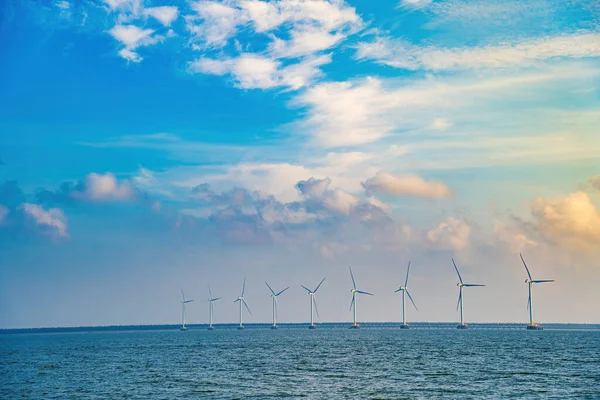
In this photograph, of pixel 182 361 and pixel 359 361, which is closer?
pixel 359 361

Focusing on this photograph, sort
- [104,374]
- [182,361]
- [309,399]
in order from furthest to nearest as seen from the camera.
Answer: [182,361] < [104,374] < [309,399]

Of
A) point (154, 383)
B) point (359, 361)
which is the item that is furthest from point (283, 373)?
point (359, 361)

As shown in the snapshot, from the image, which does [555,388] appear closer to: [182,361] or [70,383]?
[70,383]

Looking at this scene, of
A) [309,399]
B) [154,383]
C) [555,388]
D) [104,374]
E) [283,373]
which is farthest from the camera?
[104,374]

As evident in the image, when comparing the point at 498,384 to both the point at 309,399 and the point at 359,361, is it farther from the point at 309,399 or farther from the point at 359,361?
the point at 359,361

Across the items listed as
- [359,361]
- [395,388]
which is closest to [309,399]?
[395,388]

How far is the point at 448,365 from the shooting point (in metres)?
104

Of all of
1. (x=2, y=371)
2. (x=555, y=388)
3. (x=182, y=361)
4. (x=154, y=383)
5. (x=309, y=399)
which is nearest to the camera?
(x=309, y=399)

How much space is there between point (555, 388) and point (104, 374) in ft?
214

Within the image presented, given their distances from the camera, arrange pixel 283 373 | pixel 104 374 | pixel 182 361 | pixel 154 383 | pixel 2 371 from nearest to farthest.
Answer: pixel 154 383 → pixel 283 373 → pixel 104 374 → pixel 2 371 → pixel 182 361

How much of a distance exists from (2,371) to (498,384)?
8273 cm

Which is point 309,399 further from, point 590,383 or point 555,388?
point 590,383

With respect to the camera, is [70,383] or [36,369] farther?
[36,369]

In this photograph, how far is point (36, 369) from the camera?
374ft
